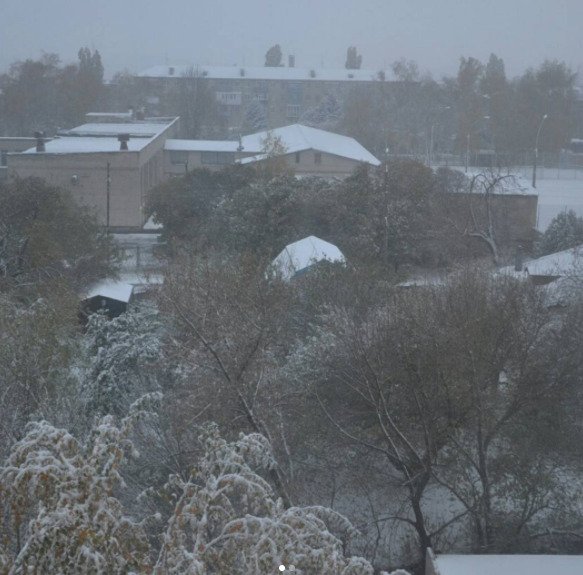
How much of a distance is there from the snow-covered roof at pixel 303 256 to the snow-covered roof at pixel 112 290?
1705 millimetres

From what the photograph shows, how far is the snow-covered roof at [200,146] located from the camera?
19.2 m

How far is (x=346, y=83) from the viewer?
89.5ft

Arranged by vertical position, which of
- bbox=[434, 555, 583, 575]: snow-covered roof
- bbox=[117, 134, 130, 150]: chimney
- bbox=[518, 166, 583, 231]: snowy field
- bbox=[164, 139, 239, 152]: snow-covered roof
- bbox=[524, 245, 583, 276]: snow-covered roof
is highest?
bbox=[117, 134, 130, 150]: chimney

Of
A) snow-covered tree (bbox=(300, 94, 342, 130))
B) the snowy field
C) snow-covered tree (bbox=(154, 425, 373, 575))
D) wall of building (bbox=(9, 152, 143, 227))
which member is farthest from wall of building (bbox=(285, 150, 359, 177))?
snow-covered tree (bbox=(154, 425, 373, 575))

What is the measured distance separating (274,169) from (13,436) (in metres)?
11.7

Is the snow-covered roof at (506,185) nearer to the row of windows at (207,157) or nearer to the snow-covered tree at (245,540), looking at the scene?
the row of windows at (207,157)

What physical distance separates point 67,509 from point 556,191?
577 inches

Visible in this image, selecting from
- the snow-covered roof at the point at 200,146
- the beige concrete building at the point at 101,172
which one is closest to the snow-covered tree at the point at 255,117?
the snow-covered roof at the point at 200,146

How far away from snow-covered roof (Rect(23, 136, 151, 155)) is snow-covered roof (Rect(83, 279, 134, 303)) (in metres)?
5.48

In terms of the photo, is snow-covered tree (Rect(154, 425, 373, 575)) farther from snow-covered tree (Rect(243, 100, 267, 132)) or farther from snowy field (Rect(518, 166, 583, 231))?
snow-covered tree (Rect(243, 100, 267, 132))

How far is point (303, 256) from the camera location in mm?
9258

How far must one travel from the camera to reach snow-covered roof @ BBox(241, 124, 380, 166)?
58.6 ft

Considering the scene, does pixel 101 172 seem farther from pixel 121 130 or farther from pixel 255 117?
pixel 255 117

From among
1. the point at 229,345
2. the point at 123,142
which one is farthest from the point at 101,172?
the point at 229,345
